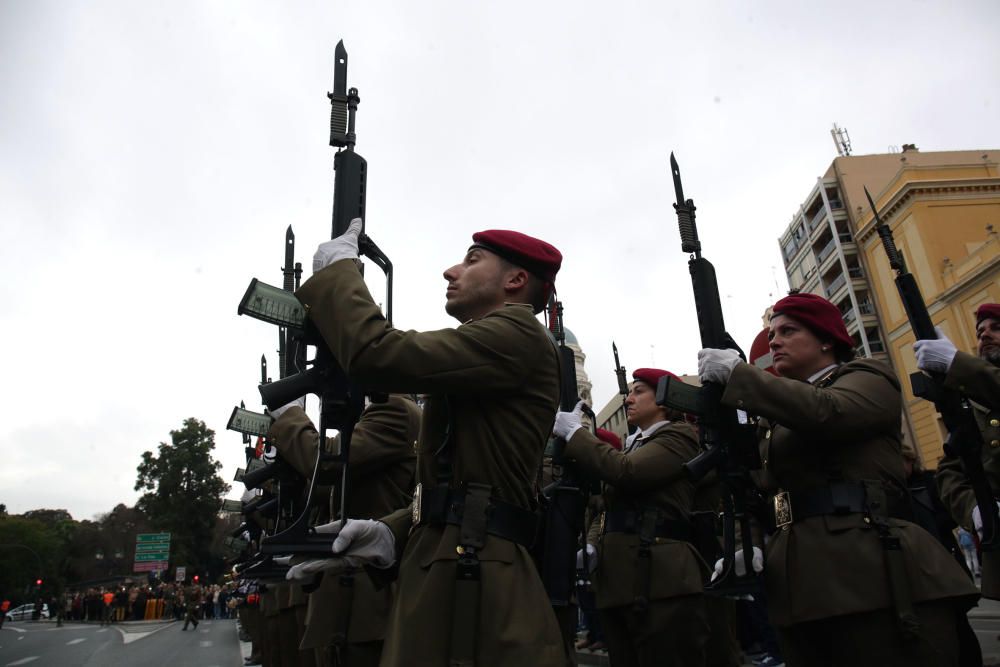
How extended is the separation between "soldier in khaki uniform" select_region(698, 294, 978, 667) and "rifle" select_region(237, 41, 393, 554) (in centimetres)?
165

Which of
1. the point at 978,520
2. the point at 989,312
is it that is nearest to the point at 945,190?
the point at 989,312

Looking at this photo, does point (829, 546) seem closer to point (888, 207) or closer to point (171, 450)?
point (888, 207)

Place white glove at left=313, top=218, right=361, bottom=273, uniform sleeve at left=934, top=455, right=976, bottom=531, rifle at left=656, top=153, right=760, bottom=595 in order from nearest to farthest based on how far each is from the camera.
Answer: white glove at left=313, top=218, right=361, bottom=273
rifle at left=656, top=153, right=760, bottom=595
uniform sleeve at left=934, top=455, right=976, bottom=531

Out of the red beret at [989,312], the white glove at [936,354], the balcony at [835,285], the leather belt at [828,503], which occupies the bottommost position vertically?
the leather belt at [828,503]

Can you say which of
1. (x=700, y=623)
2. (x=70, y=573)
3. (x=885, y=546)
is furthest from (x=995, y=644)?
(x=70, y=573)

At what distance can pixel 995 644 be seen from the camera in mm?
6320

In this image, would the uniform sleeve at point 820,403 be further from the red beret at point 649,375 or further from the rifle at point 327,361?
the red beret at point 649,375

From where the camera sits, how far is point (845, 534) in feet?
9.48

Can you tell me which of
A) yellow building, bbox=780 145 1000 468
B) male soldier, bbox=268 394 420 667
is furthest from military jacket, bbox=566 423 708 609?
yellow building, bbox=780 145 1000 468

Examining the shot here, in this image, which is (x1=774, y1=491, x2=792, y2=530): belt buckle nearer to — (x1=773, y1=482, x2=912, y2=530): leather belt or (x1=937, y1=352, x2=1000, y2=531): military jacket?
(x1=773, y1=482, x2=912, y2=530): leather belt

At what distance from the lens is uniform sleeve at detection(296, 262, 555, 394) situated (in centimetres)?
216

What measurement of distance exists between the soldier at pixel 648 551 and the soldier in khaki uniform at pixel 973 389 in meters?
→ 1.60

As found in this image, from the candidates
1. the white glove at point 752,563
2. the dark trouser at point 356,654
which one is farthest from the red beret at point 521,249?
the dark trouser at point 356,654

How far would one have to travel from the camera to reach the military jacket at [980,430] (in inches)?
161
